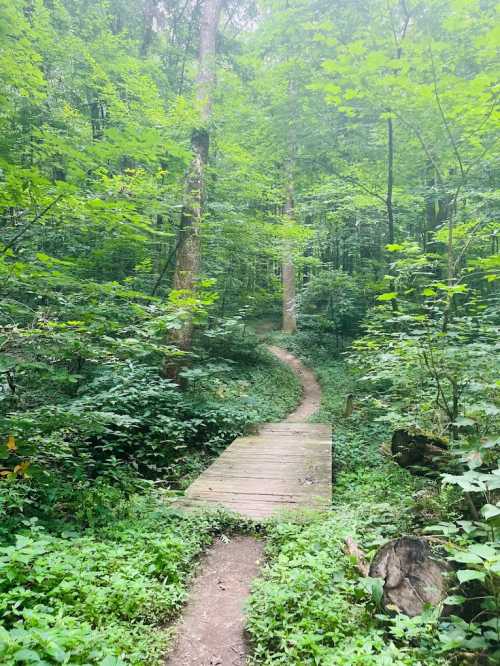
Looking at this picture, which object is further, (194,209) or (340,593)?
(194,209)

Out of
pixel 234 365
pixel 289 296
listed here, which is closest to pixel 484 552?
pixel 234 365

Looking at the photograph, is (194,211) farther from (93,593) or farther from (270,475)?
(93,593)

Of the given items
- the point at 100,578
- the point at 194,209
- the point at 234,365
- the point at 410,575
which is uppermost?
the point at 194,209

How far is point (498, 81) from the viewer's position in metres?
5.68

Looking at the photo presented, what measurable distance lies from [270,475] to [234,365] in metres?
6.89

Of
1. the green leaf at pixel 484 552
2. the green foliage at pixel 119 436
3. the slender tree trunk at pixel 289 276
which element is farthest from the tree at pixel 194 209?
the green leaf at pixel 484 552

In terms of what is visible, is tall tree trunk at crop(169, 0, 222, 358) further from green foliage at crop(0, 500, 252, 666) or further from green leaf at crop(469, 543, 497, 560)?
green leaf at crop(469, 543, 497, 560)

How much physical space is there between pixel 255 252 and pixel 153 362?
A: 16.0ft

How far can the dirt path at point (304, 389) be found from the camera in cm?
1098

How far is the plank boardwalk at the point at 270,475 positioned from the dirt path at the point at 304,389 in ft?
7.42

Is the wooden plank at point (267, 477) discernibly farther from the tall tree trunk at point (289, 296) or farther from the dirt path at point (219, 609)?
the tall tree trunk at point (289, 296)

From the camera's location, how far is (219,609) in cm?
307

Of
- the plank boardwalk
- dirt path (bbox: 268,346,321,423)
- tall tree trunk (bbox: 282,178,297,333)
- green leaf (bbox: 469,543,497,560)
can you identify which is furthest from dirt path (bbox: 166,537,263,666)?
tall tree trunk (bbox: 282,178,297,333)

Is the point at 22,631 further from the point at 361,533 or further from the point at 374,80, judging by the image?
the point at 374,80
